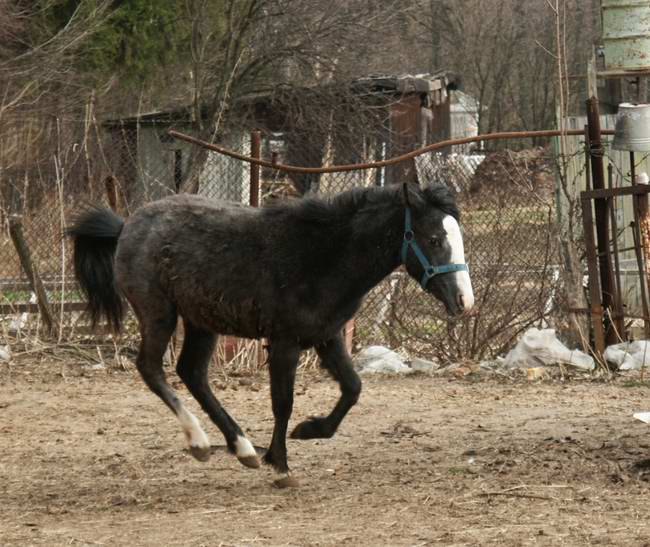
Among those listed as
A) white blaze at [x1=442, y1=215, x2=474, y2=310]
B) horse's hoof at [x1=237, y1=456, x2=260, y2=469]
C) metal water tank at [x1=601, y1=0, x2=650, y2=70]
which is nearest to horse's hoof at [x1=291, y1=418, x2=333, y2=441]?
horse's hoof at [x1=237, y1=456, x2=260, y2=469]

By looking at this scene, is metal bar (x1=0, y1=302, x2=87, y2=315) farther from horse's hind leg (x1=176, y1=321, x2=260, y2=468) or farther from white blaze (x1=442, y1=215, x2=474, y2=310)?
white blaze (x1=442, y1=215, x2=474, y2=310)

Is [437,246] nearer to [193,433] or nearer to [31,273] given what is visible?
[193,433]

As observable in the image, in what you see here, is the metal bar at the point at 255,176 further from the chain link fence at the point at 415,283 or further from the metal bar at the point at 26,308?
the metal bar at the point at 26,308

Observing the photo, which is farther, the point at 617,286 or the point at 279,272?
the point at 617,286

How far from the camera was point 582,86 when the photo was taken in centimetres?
2752

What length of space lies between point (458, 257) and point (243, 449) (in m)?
1.59

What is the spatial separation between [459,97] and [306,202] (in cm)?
3613

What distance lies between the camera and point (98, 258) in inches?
320

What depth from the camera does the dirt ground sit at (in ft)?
18.8

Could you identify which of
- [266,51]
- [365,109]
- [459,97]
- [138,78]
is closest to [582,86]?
[365,109]

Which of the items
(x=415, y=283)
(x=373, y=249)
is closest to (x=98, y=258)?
(x=373, y=249)

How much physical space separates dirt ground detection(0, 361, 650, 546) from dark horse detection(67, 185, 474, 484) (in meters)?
0.51

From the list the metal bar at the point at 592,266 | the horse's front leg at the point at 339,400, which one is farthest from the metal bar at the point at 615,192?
the horse's front leg at the point at 339,400

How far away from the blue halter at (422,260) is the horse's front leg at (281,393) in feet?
2.67
